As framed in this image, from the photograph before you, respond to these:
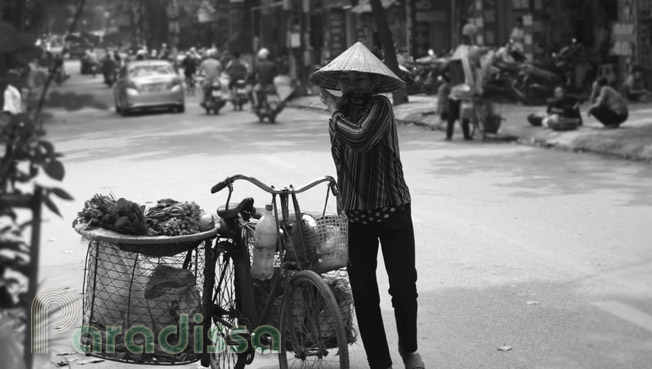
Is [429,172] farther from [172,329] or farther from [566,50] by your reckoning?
[566,50]

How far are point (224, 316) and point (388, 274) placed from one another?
0.90 meters

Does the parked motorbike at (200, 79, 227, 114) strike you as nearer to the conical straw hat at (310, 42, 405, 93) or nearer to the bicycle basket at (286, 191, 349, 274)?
the conical straw hat at (310, 42, 405, 93)

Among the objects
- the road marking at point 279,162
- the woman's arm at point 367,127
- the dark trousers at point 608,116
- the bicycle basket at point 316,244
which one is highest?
the woman's arm at point 367,127

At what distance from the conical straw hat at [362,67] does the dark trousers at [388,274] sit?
2.14 feet

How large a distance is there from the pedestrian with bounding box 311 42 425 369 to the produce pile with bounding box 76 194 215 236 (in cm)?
75

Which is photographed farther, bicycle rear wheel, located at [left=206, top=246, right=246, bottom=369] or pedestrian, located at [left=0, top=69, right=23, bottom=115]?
bicycle rear wheel, located at [left=206, top=246, right=246, bottom=369]

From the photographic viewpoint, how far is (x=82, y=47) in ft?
8.96

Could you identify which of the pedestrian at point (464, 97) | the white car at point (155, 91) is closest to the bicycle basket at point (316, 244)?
the pedestrian at point (464, 97)

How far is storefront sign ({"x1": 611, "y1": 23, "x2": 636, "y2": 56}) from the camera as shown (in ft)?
77.1

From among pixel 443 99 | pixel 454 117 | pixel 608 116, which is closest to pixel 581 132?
A: pixel 608 116

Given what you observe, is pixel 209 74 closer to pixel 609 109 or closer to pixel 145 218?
pixel 609 109

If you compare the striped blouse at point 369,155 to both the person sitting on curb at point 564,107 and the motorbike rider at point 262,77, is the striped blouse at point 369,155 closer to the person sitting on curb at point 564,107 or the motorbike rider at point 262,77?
the person sitting on curb at point 564,107

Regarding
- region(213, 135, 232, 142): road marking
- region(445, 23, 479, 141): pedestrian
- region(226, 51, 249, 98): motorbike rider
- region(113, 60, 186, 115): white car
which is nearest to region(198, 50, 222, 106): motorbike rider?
region(226, 51, 249, 98): motorbike rider

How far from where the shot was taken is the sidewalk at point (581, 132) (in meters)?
15.7
